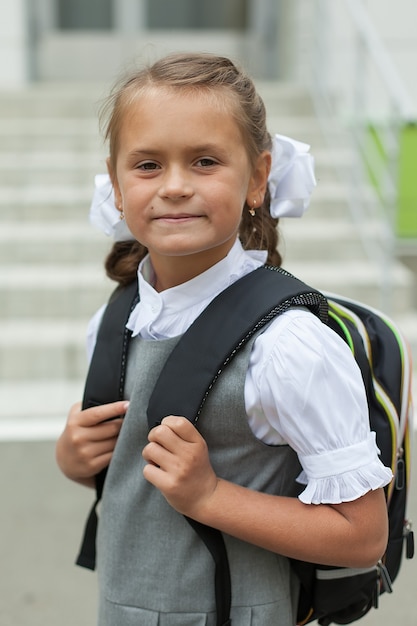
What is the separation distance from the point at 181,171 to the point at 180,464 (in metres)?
0.39

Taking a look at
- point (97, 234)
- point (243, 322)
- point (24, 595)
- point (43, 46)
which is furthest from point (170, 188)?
point (43, 46)

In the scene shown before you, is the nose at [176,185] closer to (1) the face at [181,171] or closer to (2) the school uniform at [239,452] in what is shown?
(1) the face at [181,171]

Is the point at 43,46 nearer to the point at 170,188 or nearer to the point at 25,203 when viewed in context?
the point at 25,203

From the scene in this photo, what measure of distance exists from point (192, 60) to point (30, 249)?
3.37 m

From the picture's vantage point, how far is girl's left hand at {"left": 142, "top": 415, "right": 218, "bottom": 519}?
3.45 feet

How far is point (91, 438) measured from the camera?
123 cm

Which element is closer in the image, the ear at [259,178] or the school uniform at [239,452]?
the school uniform at [239,452]

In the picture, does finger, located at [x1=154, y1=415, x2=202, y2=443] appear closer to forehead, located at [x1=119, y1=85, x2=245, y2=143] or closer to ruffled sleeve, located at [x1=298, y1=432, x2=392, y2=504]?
ruffled sleeve, located at [x1=298, y1=432, x2=392, y2=504]

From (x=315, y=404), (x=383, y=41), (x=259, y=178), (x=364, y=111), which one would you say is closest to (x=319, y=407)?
(x=315, y=404)

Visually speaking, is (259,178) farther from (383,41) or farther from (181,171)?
(383,41)

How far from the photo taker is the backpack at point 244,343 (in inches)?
42.3

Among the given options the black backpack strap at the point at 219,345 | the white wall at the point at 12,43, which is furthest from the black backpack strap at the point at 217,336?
the white wall at the point at 12,43

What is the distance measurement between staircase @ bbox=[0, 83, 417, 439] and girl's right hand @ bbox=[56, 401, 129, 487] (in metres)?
1.59

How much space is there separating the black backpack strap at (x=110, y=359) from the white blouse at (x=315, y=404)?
0.80ft
